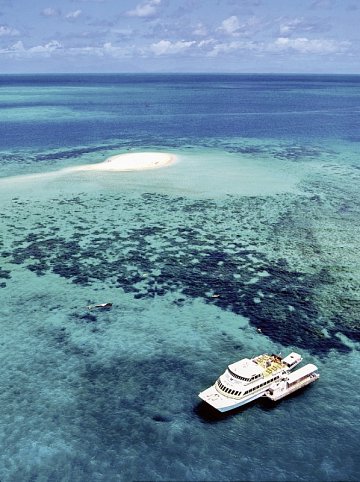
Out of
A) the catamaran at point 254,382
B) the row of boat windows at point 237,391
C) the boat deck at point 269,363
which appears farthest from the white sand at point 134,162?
the row of boat windows at point 237,391

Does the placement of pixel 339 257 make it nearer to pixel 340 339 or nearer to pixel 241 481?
pixel 340 339

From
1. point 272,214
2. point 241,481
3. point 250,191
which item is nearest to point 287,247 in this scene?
point 272,214

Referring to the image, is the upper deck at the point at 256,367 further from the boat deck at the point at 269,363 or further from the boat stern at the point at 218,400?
the boat stern at the point at 218,400

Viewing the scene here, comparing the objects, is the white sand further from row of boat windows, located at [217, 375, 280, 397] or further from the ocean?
row of boat windows, located at [217, 375, 280, 397]

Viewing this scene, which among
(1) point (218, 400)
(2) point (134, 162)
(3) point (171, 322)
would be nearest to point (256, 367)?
(1) point (218, 400)

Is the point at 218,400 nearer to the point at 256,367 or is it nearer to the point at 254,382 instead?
the point at 254,382

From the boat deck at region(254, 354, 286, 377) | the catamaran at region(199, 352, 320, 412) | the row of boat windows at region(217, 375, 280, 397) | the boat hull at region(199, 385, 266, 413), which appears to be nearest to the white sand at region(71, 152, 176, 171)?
the boat deck at region(254, 354, 286, 377)
